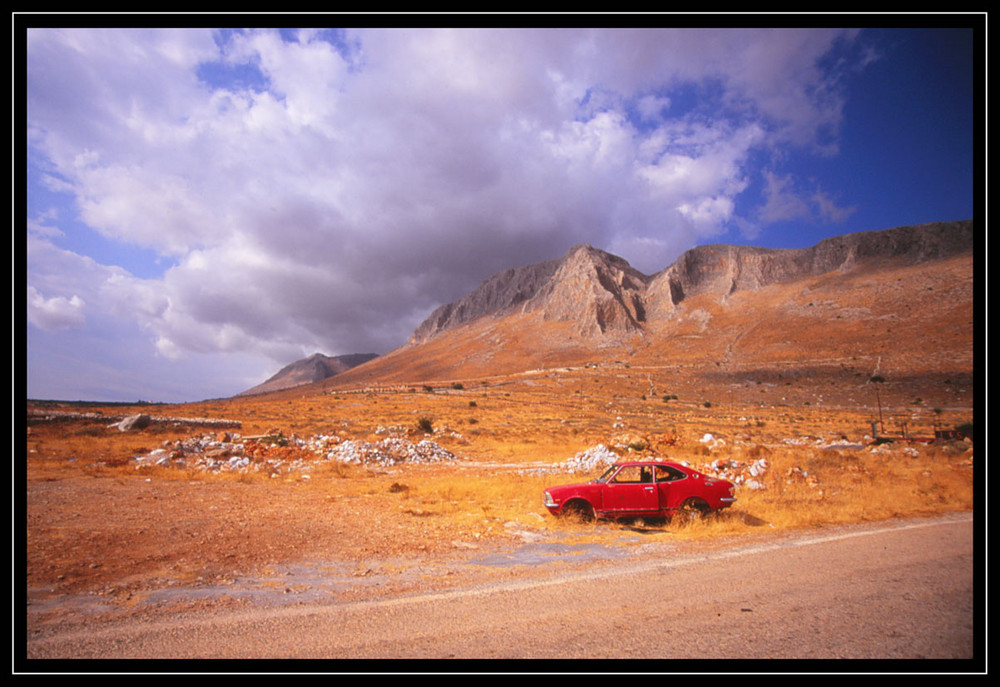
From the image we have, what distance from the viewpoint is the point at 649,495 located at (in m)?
10.1

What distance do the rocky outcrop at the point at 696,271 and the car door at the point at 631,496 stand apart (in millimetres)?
127760

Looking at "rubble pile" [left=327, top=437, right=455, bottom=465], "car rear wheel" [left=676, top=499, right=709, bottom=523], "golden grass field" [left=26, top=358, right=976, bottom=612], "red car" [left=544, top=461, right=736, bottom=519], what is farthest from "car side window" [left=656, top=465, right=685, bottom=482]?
"rubble pile" [left=327, top=437, right=455, bottom=465]

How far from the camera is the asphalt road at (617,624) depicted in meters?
3.90

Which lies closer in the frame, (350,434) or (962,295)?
(350,434)

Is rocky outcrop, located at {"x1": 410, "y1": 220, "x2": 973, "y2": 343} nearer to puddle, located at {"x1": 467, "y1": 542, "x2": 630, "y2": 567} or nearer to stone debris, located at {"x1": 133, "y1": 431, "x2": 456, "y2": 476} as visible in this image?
stone debris, located at {"x1": 133, "y1": 431, "x2": 456, "y2": 476}

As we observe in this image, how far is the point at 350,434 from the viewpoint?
29250 millimetres

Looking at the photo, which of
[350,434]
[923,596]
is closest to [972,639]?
[923,596]

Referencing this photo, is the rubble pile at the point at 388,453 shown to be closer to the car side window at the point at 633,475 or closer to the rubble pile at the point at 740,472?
the rubble pile at the point at 740,472

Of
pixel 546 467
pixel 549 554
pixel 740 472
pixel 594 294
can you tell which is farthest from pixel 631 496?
pixel 594 294

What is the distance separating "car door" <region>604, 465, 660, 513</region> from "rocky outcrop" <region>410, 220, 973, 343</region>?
127760mm

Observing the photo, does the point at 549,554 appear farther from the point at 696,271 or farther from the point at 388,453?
the point at 696,271

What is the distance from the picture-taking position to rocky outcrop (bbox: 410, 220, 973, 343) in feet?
366
